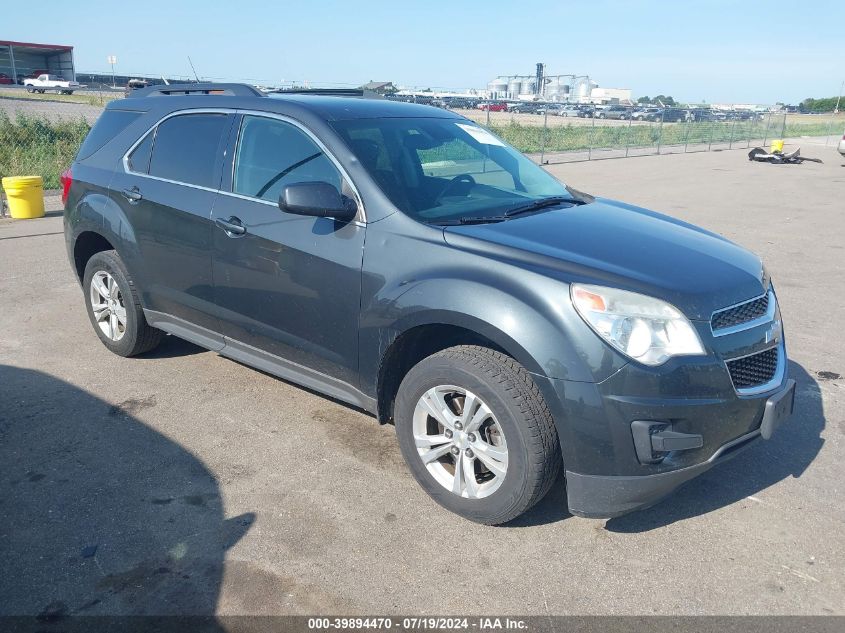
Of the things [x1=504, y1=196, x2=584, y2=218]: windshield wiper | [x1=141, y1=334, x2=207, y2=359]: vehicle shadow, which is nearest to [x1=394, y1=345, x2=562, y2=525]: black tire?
[x1=504, y1=196, x2=584, y2=218]: windshield wiper

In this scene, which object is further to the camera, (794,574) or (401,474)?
(401,474)

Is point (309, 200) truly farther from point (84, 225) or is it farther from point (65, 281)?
point (65, 281)

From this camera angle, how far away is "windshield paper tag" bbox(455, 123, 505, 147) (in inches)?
183

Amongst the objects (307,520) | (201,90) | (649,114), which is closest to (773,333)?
(307,520)

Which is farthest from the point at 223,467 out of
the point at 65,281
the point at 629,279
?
the point at 65,281

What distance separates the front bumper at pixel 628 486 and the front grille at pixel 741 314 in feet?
1.17

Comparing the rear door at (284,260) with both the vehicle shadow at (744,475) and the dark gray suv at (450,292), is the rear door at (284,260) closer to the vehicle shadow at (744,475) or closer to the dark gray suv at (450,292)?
the dark gray suv at (450,292)

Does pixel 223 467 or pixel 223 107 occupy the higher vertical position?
pixel 223 107

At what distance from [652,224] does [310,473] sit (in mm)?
2261

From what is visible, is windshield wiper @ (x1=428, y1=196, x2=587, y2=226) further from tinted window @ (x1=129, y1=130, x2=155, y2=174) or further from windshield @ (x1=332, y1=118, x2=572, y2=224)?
tinted window @ (x1=129, y1=130, x2=155, y2=174)

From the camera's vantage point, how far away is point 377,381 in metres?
3.65

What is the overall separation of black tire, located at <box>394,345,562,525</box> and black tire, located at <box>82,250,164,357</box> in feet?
8.40

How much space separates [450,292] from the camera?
3.24m

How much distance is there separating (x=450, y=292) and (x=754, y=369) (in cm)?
136
